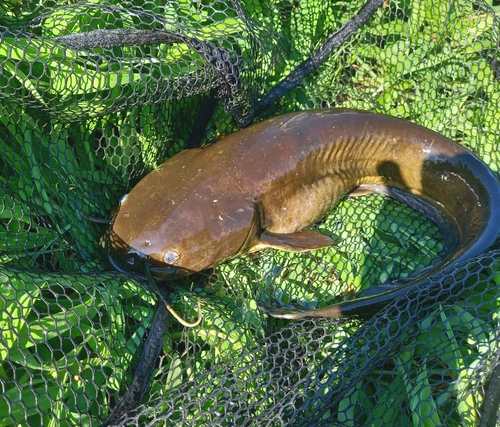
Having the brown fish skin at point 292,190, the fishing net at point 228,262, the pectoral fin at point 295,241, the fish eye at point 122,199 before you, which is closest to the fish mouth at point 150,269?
the brown fish skin at point 292,190

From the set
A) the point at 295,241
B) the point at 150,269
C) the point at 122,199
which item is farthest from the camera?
the point at 295,241

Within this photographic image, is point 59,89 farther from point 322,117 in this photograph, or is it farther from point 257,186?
point 322,117

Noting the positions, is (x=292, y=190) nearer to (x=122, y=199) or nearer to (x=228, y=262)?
(x=228, y=262)

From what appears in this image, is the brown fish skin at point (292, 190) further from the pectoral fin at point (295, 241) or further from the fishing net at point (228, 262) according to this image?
the fishing net at point (228, 262)

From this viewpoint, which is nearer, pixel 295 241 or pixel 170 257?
pixel 170 257

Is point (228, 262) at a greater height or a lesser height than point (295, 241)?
lesser

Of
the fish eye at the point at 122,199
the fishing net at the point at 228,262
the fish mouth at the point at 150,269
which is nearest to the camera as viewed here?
the fishing net at the point at 228,262

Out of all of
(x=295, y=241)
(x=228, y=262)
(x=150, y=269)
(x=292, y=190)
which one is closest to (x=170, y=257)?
(x=150, y=269)
